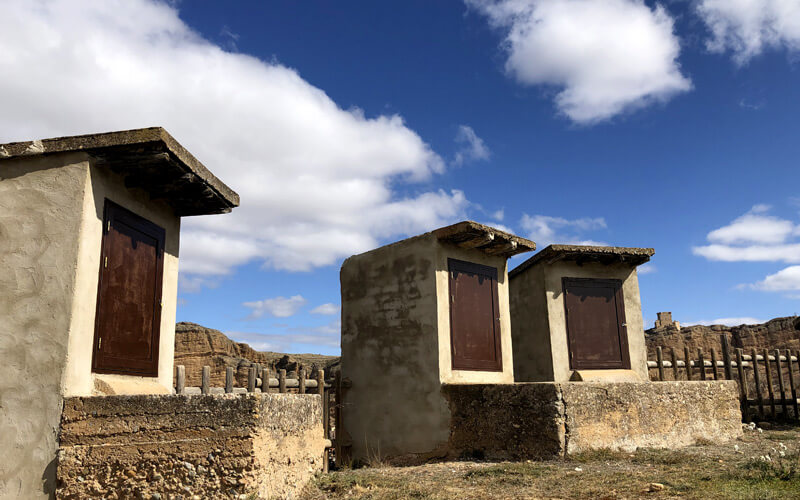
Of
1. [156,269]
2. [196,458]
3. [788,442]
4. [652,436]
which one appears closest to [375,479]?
[196,458]

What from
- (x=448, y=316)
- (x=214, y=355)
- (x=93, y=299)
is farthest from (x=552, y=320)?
(x=214, y=355)

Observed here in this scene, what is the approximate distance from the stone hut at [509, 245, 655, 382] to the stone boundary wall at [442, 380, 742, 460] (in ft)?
6.80

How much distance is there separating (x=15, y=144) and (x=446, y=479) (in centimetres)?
546

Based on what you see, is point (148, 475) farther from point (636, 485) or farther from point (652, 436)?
point (652, 436)

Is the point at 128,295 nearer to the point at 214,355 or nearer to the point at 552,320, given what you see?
the point at 552,320

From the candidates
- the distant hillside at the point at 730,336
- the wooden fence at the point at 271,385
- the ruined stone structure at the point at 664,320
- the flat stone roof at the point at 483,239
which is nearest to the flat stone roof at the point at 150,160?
the wooden fence at the point at 271,385

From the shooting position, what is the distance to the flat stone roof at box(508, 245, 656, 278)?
10656mm

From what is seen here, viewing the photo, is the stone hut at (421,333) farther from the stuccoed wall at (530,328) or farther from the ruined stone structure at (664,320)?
the ruined stone structure at (664,320)

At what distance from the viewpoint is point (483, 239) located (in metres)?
9.12

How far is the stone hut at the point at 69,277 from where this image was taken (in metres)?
4.68

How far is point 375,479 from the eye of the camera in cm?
661

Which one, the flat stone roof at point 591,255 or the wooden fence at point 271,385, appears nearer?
the wooden fence at point 271,385

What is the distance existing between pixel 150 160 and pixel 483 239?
5.24 metres

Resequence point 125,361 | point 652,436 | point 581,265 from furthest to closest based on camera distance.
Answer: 1. point 581,265
2. point 652,436
3. point 125,361
